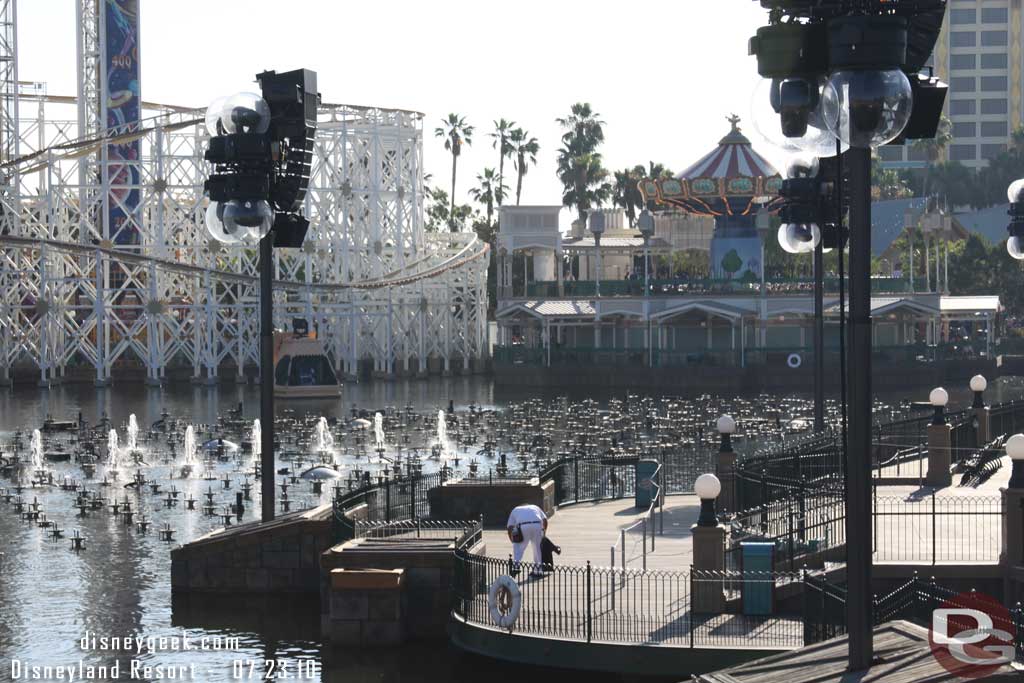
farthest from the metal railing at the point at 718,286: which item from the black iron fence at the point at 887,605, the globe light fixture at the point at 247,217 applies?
the black iron fence at the point at 887,605

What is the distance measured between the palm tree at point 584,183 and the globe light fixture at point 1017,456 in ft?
349

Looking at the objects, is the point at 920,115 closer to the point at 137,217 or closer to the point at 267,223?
the point at 267,223

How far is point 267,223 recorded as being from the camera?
773 inches

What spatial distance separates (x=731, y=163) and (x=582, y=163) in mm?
40236

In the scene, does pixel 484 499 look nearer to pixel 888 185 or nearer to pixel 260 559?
pixel 260 559

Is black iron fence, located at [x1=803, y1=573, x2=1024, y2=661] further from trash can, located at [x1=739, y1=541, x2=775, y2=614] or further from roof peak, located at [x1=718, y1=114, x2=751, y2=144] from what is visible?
roof peak, located at [x1=718, y1=114, x2=751, y2=144]

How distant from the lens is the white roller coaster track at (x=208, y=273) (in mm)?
84562

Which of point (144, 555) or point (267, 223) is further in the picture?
point (144, 555)

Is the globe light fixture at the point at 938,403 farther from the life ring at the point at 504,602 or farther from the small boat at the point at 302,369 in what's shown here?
the small boat at the point at 302,369

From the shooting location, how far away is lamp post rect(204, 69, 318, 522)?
64.7ft

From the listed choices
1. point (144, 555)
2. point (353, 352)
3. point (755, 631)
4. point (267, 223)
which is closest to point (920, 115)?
point (755, 631)

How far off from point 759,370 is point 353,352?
78.8 ft

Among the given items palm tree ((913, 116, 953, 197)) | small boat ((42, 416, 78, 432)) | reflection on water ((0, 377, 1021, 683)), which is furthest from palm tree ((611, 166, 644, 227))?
reflection on water ((0, 377, 1021, 683))

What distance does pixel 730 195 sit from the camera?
8344cm
